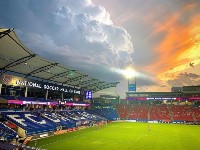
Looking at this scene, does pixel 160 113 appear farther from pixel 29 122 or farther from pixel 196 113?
pixel 29 122

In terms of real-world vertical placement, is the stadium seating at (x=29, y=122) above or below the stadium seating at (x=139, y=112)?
above

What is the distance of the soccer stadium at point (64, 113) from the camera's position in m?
34.5

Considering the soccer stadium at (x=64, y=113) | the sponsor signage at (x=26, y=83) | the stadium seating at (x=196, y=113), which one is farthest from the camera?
the stadium seating at (x=196, y=113)

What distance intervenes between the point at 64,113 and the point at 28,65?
21888 millimetres

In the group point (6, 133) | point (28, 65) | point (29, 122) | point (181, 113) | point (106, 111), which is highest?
point (28, 65)

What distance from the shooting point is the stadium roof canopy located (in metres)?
32.5

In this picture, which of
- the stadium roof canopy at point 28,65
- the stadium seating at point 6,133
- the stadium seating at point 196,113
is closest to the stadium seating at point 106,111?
the stadium roof canopy at point 28,65

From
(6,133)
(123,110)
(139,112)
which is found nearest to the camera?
(6,133)

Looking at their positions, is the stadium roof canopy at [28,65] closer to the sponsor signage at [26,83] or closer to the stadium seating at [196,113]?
the sponsor signage at [26,83]

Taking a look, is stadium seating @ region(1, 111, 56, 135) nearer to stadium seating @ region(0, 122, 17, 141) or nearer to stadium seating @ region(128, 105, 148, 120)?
stadium seating @ region(0, 122, 17, 141)

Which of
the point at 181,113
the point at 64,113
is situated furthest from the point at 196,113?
the point at 64,113

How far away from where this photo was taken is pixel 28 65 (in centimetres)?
4544

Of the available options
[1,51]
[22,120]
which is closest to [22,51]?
[1,51]

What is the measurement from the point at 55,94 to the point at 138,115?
4534 centimetres
